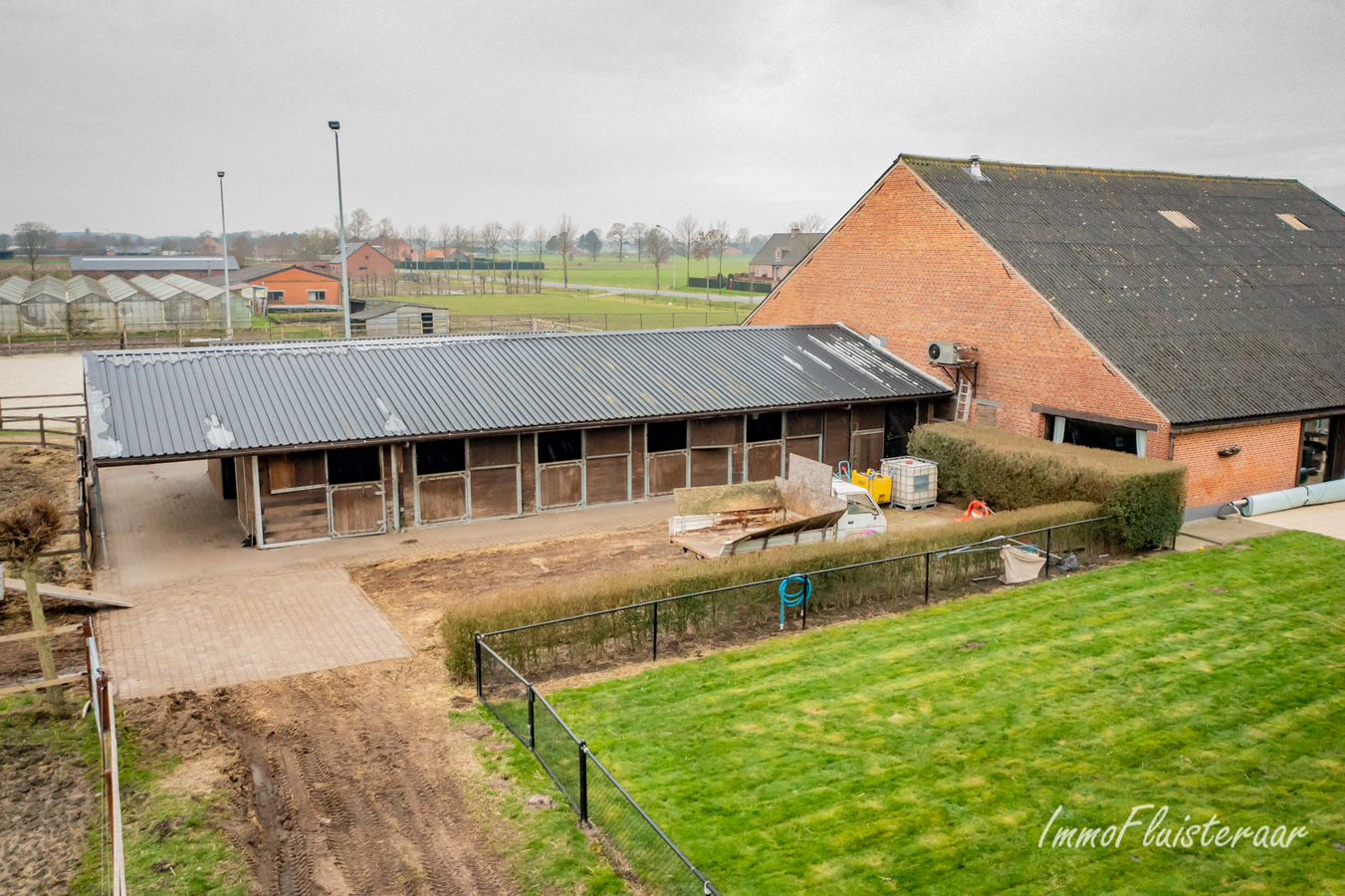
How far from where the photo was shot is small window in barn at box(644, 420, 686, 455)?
23734 mm

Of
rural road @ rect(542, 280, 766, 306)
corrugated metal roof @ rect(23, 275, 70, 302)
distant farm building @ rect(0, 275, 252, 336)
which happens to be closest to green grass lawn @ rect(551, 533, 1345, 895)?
distant farm building @ rect(0, 275, 252, 336)

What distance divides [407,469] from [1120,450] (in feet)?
52.4

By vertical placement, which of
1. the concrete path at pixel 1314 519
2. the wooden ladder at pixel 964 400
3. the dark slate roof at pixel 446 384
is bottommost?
the concrete path at pixel 1314 519

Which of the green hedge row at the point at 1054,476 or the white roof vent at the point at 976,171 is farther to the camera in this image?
the white roof vent at the point at 976,171

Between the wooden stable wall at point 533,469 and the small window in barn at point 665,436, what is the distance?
0.02 meters

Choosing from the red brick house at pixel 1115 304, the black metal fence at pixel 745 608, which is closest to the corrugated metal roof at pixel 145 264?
the red brick house at pixel 1115 304

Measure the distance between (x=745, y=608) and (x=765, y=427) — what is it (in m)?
10.3

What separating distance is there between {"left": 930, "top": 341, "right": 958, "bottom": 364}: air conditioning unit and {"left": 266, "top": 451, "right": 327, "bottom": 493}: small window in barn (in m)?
15.9

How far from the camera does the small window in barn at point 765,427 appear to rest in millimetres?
24913

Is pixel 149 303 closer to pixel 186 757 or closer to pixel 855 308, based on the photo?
pixel 855 308

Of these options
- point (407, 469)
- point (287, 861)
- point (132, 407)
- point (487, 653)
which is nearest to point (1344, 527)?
point (487, 653)

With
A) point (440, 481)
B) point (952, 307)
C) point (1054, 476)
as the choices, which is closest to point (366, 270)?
point (952, 307)

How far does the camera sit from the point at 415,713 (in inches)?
492

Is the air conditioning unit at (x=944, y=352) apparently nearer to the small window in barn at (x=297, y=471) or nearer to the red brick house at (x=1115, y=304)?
the red brick house at (x=1115, y=304)
